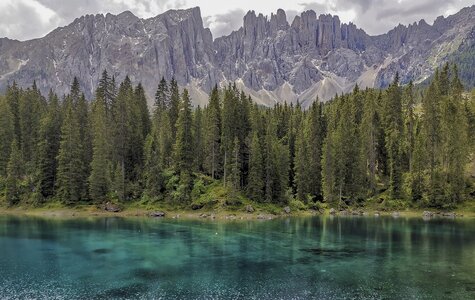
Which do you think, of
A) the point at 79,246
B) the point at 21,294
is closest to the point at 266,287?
the point at 21,294

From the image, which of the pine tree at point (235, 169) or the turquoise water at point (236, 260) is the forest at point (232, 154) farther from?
the turquoise water at point (236, 260)

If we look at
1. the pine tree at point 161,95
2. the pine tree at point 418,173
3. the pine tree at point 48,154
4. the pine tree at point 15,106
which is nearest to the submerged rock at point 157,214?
the pine tree at point 48,154

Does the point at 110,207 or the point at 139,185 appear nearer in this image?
the point at 110,207

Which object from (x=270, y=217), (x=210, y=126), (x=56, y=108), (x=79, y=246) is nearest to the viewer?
(x=79, y=246)

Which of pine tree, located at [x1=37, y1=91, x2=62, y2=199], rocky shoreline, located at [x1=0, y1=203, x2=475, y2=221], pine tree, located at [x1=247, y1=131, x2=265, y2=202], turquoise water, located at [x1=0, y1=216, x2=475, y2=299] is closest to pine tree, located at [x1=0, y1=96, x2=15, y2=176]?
pine tree, located at [x1=37, y1=91, x2=62, y2=199]

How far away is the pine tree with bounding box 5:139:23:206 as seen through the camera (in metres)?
94.7

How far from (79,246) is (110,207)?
36186mm

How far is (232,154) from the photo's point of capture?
97.1m

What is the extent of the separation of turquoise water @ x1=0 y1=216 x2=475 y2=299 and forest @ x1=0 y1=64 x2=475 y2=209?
17900mm

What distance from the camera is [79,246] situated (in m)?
56.7

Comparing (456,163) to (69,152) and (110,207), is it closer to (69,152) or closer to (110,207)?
(110,207)

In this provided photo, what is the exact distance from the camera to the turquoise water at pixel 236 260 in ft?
120

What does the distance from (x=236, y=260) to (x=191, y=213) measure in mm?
42466

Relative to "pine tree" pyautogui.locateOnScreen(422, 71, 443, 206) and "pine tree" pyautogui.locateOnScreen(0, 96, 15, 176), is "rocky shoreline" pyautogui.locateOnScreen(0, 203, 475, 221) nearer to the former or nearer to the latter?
"pine tree" pyautogui.locateOnScreen(422, 71, 443, 206)
